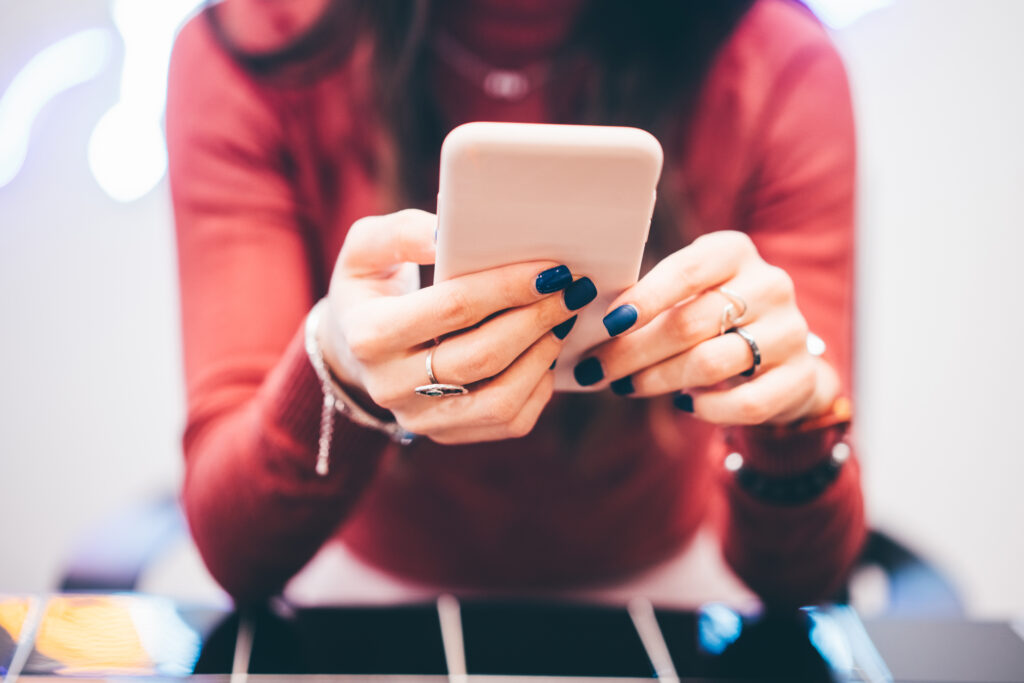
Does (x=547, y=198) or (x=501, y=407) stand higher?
(x=547, y=198)

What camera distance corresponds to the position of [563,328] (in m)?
0.40

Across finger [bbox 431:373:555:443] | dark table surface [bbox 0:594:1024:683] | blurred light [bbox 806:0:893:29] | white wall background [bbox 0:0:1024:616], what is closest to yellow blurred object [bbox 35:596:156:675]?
dark table surface [bbox 0:594:1024:683]

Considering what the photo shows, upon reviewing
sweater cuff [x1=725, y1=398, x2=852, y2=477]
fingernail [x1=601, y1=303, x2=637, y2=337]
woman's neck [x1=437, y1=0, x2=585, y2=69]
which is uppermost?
woman's neck [x1=437, y1=0, x2=585, y2=69]

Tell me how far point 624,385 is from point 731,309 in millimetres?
80

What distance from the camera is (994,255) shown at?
639mm

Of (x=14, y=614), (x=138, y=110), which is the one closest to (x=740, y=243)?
(x=138, y=110)

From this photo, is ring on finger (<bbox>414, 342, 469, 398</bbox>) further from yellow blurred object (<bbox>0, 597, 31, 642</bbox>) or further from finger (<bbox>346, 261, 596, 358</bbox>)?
yellow blurred object (<bbox>0, 597, 31, 642</bbox>)

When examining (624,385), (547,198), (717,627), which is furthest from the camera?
(717,627)

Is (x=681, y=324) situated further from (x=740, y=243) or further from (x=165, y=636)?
(x=165, y=636)

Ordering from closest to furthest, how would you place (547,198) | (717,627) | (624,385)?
(547,198) → (624,385) → (717,627)

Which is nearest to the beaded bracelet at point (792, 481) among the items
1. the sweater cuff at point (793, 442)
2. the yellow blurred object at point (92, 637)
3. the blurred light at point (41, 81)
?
the sweater cuff at point (793, 442)

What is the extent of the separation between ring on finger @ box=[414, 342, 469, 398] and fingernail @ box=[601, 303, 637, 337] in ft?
0.28

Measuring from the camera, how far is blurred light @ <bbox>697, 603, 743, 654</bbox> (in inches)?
21.1

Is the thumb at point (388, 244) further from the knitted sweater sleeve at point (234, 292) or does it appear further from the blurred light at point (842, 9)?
the blurred light at point (842, 9)
